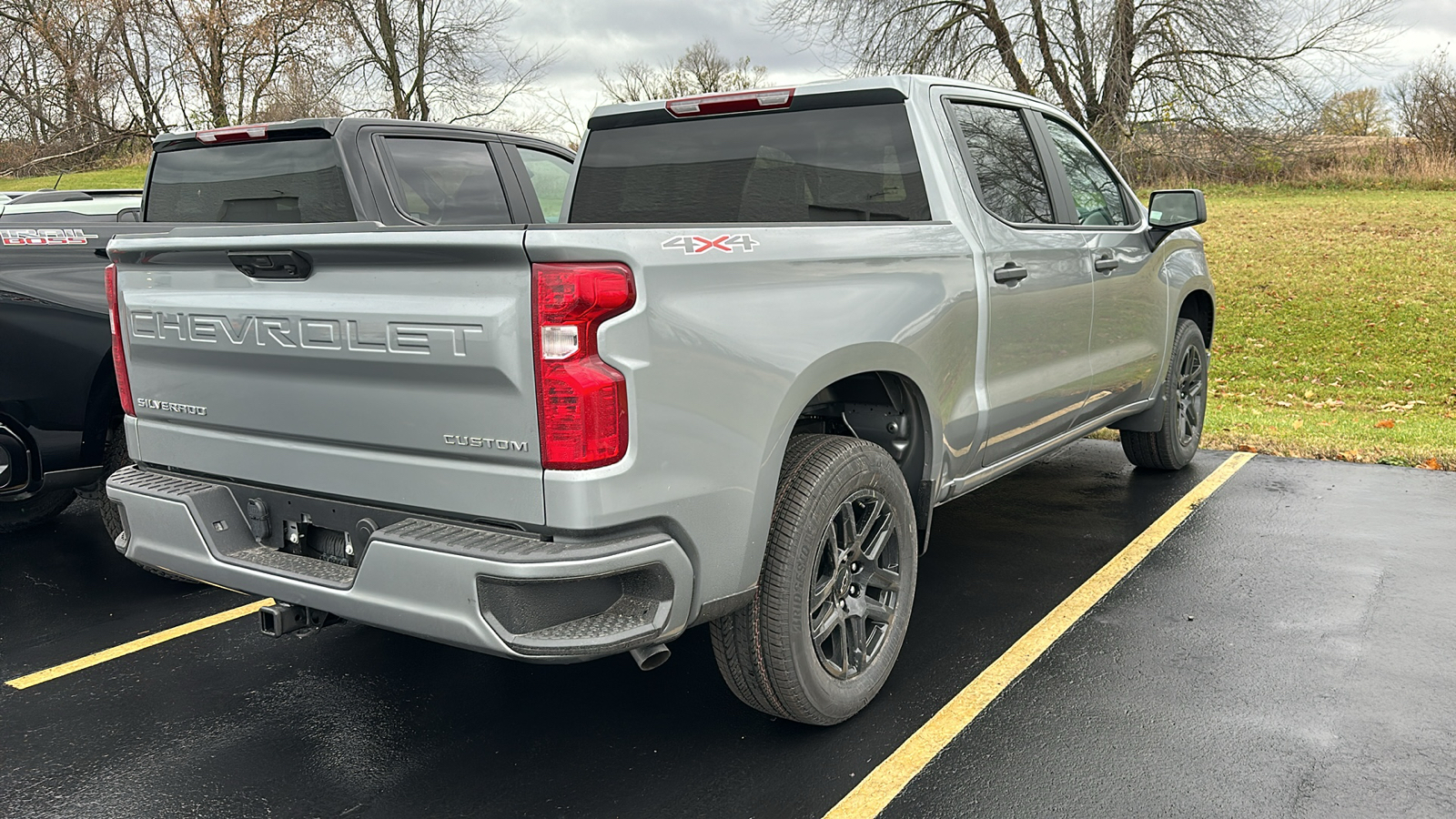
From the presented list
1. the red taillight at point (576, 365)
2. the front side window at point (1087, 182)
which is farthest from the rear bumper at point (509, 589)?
the front side window at point (1087, 182)

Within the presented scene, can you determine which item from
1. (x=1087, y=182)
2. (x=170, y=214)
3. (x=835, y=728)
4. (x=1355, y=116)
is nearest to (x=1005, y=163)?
(x=1087, y=182)

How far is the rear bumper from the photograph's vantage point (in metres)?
2.68

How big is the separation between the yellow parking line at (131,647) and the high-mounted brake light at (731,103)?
7.66ft

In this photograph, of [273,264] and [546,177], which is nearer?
[273,264]

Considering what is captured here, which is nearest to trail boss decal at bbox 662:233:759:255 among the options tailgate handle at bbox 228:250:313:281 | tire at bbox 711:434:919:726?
tire at bbox 711:434:919:726

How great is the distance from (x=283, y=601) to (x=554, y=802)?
943mm

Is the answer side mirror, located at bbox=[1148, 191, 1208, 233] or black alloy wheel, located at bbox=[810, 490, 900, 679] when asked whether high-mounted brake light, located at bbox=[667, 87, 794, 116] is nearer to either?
black alloy wheel, located at bbox=[810, 490, 900, 679]

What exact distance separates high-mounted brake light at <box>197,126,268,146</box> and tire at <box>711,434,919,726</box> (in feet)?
11.8

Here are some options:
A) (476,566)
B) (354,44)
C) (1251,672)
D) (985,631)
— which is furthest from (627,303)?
(354,44)

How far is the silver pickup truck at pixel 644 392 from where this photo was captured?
2682 millimetres

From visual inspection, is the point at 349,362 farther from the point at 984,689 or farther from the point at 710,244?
the point at 984,689

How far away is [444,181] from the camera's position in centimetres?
606

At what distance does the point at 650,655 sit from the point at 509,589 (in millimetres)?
454

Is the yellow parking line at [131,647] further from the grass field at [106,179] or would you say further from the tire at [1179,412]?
the grass field at [106,179]
